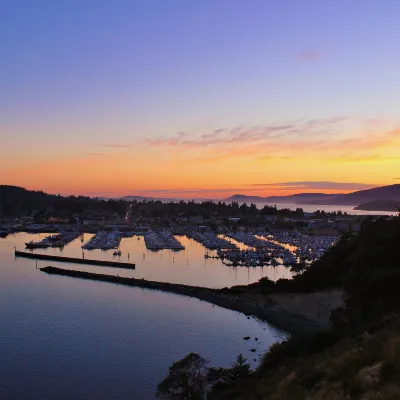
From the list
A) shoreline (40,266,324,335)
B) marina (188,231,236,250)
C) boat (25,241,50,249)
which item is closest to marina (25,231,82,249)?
boat (25,241,50,249)

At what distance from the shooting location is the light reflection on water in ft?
115

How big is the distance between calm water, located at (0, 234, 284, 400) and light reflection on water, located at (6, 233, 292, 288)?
5.02 meters

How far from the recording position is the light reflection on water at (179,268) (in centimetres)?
3519

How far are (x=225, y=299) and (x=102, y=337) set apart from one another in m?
9.52

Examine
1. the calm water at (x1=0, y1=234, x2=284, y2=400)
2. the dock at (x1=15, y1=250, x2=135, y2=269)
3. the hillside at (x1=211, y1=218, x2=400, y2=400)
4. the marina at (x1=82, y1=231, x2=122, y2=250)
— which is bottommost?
the calm water at (x1=0, y1=234, x2=284, y2=400)

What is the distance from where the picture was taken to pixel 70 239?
64.8 metres

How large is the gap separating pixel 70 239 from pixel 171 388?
5529 cm

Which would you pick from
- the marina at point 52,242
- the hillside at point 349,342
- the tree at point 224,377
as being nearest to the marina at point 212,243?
the marina at point 52,242

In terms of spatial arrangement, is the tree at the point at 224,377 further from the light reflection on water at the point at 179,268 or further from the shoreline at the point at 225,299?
the light reflection on water at the point at 179,268

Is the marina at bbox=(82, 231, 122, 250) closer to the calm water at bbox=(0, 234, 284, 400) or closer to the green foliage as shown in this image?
the calm water at bbox=(0, 234, 284, 400)

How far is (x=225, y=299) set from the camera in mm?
27125

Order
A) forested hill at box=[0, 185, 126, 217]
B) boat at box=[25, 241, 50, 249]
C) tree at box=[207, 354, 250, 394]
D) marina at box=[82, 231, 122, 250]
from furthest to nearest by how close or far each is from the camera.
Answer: forested hill at box=[0, 185, 126, 217]
boat at box=[25, 241, 50, 249]
marina at box=[82, 231, 122, 250]
tree at box=[207, 354, 250, 394]

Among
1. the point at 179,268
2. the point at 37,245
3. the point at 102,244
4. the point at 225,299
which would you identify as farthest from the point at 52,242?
the point at 225,299

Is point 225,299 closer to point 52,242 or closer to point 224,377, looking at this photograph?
point 224,377
